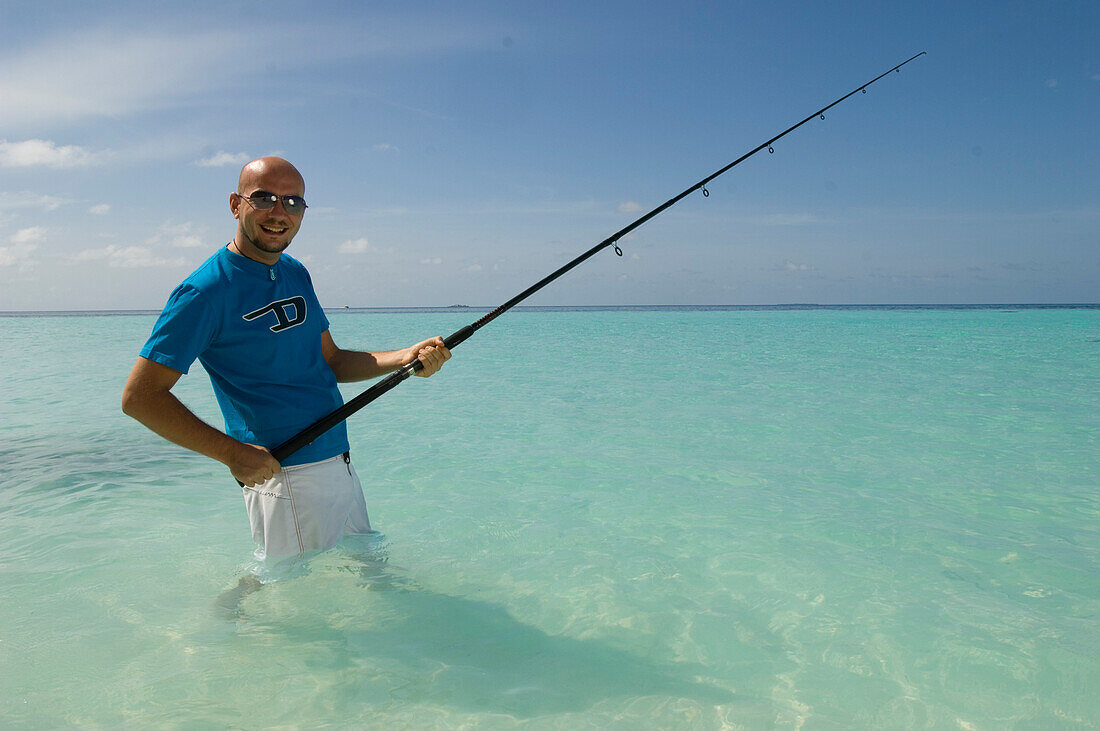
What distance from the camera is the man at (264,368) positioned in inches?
82.6

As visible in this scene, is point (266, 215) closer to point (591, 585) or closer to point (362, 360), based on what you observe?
point (362, 360)

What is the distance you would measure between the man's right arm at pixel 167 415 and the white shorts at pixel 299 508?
0.27 metres

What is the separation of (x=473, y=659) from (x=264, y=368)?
1349 mm

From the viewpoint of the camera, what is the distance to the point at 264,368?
238cm

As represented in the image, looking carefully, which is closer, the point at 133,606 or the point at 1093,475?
the point at 133,606

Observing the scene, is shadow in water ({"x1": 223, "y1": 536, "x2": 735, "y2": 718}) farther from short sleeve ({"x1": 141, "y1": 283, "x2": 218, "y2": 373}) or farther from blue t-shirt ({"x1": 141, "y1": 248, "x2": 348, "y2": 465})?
short sleeve ({"x1": 141, "y1": 283, "x2": 218, "y2": 373})

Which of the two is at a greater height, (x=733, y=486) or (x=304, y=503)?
(x=304, y=503)

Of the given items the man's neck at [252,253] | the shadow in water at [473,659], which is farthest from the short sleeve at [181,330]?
the shadow in water at [473,659]

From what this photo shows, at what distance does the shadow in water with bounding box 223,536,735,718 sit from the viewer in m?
2.46

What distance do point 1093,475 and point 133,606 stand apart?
251 inches

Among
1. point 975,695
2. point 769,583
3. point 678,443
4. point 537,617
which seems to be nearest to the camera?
point 975,695

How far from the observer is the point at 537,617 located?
10.2ft

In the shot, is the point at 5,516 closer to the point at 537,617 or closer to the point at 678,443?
the point at 537,617

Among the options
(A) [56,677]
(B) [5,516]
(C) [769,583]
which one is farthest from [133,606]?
(C) [769,583]
